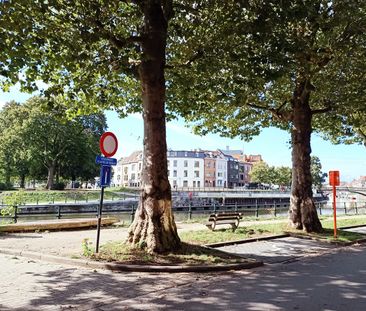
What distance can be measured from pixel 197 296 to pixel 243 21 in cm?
717

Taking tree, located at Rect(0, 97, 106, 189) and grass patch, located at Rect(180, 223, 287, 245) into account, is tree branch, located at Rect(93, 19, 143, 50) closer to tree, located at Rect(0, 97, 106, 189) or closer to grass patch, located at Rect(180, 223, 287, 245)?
grass patch, located at Rect(180, 223, 287, 245)

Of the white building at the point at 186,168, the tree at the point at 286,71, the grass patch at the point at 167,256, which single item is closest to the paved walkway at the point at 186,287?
the grass patch at the point at 167,256

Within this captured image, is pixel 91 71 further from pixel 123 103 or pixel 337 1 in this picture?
pixel 337 1

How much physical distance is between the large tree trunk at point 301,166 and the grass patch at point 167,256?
679 cm

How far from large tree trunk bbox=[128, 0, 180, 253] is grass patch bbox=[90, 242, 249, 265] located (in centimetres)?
25

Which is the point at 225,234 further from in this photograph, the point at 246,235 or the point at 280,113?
the point at 280,113

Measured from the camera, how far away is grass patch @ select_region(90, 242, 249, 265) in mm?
8992

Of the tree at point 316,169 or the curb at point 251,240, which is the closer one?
the curb at point 251,240

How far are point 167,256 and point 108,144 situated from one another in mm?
3074

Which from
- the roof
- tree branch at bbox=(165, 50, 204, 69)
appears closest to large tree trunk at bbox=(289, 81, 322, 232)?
tree branch at bbox=(165, 50, 204, 69)

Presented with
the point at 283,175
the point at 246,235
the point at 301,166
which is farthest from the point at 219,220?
the point at 283,175

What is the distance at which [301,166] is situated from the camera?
16281mm

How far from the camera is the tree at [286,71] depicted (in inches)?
403

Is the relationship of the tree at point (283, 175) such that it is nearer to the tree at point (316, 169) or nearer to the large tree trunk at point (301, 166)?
the tree at point (316, 169)
